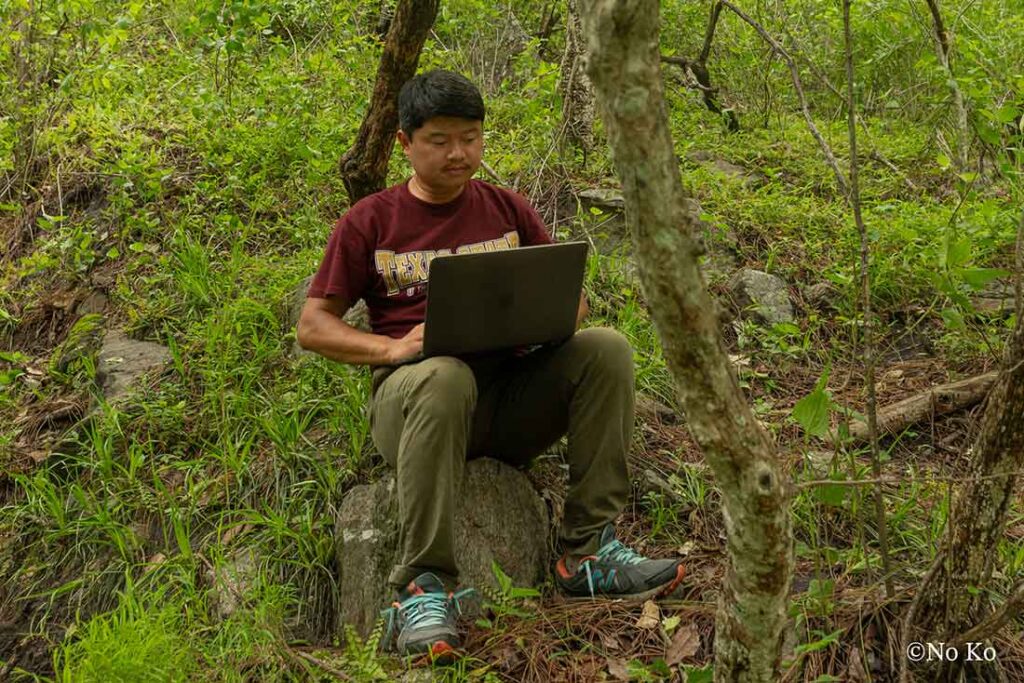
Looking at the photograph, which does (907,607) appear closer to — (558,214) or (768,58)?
(558,214)

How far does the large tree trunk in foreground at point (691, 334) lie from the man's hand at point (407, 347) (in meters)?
1.32

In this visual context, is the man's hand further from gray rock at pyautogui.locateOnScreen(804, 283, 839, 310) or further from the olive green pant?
gray rock at pyautogui.locateOnScreen(804, 283, 839, 310)

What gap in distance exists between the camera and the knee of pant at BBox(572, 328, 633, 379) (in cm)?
318

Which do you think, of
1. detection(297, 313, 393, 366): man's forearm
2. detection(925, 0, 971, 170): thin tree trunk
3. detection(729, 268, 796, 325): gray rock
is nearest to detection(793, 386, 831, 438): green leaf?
detection(297, 313, 393, 366): man's forearm

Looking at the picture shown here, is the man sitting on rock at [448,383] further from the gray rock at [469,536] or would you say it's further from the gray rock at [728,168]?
the gray rock at [728,168]

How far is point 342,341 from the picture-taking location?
3246 mm

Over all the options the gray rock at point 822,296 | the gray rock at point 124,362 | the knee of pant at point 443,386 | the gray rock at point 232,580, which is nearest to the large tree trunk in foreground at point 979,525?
the knee of pant at point 443,386

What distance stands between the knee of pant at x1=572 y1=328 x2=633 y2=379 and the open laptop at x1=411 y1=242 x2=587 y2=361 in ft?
0.27

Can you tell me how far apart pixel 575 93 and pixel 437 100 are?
2.84 m

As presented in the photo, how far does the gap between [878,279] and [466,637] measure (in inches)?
114

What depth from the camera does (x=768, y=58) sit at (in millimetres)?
7266

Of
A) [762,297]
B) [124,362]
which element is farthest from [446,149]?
[762,297]

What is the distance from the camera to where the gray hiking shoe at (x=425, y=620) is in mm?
2844

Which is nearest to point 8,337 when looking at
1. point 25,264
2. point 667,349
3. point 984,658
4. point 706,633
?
point 25,264
